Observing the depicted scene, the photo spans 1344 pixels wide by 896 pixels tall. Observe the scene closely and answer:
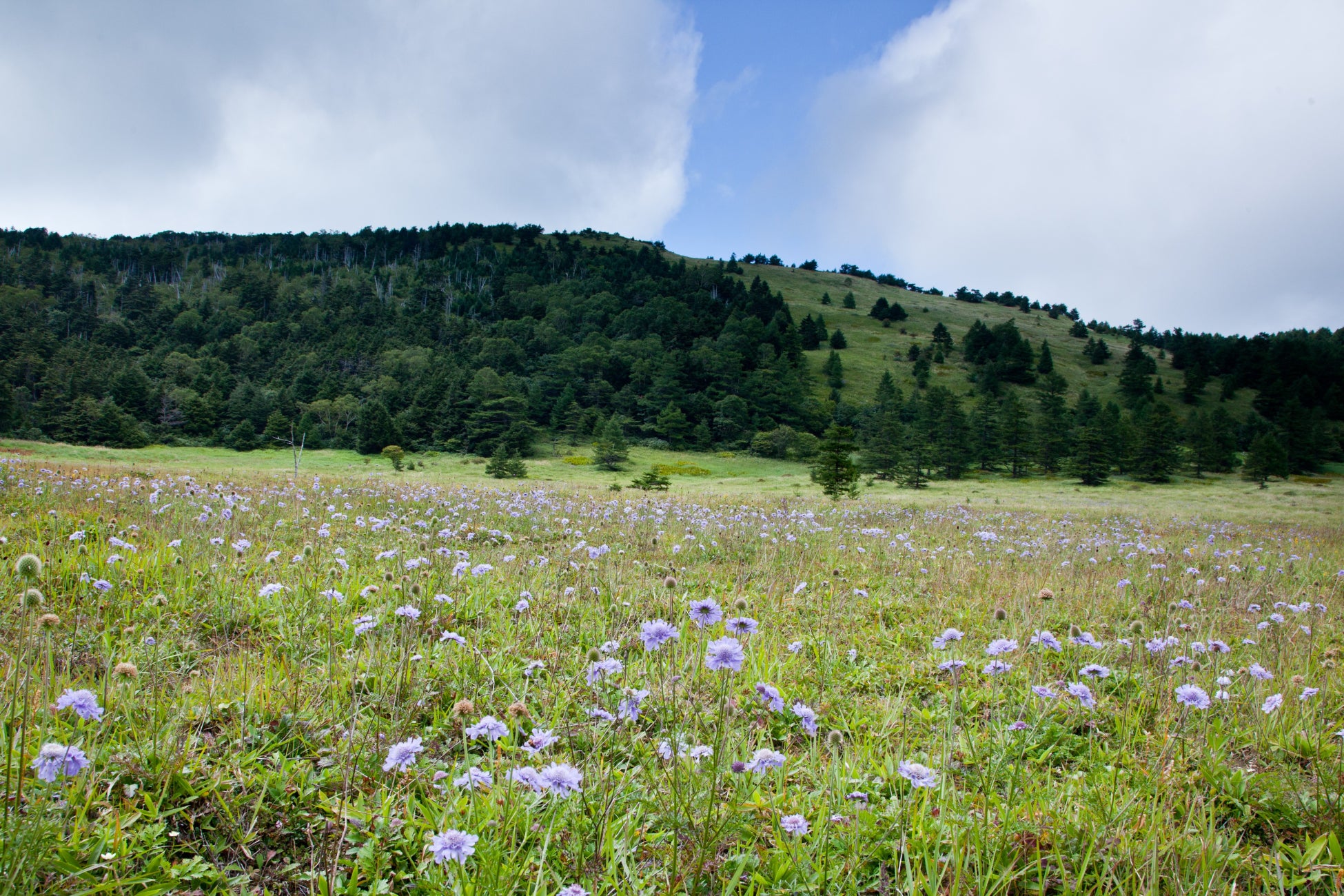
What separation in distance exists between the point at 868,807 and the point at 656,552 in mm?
5589

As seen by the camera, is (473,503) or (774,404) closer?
(473,503)

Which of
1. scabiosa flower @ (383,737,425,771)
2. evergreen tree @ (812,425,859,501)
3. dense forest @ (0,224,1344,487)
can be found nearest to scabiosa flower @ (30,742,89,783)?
scabiosa flower @ (383,737,425,771)

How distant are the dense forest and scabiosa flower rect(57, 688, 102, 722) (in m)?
54.4

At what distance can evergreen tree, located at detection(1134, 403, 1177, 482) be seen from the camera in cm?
6209

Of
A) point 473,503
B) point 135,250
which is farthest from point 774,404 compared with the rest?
point 135,250

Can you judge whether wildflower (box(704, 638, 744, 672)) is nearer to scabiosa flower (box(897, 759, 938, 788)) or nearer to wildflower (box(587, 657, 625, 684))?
wildflower (box(587, 657, 625, 684))

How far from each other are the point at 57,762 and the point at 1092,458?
75.5 metres

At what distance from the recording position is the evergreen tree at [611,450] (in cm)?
6128

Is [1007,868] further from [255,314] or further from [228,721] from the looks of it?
[255,314]

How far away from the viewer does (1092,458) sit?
61.2 metres

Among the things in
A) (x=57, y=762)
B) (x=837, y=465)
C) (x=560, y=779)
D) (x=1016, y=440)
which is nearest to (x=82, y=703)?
(x=57, y=762)

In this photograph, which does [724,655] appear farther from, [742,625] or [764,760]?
[764,760]

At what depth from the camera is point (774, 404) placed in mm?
91875

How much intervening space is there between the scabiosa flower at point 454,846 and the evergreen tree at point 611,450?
5978 centimetres
